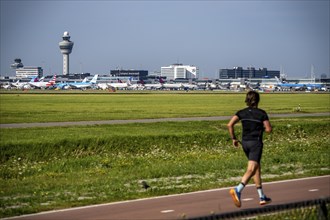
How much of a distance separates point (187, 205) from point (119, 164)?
30.9 ft

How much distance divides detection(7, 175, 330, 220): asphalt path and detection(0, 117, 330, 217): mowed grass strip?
68 centimetres

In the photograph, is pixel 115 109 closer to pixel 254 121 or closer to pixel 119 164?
pixel 119 164

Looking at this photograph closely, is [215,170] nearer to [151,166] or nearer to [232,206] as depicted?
[151,166]

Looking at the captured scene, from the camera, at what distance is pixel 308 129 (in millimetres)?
42219

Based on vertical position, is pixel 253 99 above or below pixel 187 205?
above

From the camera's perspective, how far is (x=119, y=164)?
23.5 metres

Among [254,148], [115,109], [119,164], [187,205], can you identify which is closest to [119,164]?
[119,164]

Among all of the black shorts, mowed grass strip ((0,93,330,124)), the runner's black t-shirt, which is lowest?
mowed grass strip ((0,93,330,124))

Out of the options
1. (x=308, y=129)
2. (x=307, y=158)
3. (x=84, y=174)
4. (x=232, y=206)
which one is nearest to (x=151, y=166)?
(x=84, y=174)

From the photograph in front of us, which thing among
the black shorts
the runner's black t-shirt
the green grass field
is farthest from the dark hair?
the green grass field

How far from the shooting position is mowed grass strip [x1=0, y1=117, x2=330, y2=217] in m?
16.2

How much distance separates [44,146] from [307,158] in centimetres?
1232

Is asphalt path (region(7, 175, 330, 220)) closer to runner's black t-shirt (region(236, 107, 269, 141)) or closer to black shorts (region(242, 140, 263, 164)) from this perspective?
black shorts (region(242, 140, 263, 164))

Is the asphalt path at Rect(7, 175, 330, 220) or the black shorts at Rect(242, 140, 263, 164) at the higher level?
the black shorts at Rect(242, 140, 263, 164)
